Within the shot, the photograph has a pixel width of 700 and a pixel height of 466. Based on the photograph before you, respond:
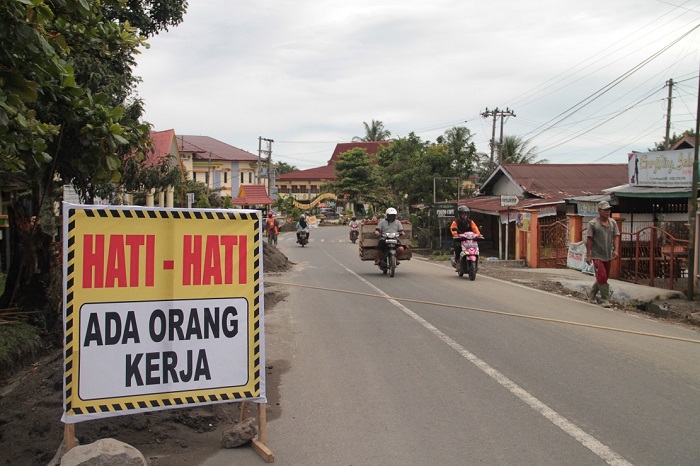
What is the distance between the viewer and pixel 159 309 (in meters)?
4.64

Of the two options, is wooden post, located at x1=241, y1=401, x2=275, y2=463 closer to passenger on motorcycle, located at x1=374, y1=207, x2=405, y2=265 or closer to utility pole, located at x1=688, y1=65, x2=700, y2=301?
utility pole, located at x1=688, y1=65, x2=700, y2=301

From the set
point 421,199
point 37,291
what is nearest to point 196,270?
point 37,291

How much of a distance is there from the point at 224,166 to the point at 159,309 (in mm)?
77169

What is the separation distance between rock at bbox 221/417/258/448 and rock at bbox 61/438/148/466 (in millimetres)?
823

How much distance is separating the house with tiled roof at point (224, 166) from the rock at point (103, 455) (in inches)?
2868

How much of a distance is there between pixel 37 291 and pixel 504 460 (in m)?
7.71

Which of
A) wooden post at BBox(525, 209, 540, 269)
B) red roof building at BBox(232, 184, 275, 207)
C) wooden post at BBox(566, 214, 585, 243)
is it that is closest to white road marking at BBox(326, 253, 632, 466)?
wooden post at BBox(566, 214, 585, 243)

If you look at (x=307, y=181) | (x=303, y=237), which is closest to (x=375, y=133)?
(x=307, y=181)

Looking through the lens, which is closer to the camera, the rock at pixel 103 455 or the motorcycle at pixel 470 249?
the rock at pixel 103 455

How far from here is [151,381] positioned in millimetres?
4562

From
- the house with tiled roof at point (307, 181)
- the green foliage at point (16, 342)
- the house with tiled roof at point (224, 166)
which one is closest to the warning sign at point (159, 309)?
the green foliage at point (16, 342)

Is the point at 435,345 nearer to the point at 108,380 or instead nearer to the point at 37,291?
the point at 108,380

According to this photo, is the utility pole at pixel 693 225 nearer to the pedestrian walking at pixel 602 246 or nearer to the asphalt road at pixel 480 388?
the pedestrian walking at pixel 602 246

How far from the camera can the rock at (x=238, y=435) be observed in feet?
15.9
